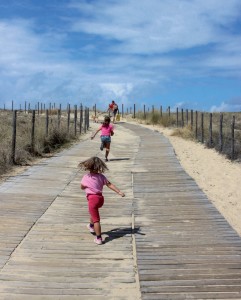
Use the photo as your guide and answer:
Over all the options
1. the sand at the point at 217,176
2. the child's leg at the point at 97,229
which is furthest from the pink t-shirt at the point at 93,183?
the sand at the point at 217,176

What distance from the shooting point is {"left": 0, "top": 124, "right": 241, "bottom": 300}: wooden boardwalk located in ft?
16.4

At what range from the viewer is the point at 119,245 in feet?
21.4

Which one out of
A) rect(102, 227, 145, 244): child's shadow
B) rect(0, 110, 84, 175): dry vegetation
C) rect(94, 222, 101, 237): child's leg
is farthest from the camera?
rect(0, 110, 84, 175): dry vegetation

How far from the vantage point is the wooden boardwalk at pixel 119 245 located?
5008mm

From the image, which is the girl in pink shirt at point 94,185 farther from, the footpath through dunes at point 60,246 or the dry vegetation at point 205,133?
the dry vegetation at point 205,133

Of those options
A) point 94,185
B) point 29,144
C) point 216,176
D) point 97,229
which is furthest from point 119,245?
point 29,144

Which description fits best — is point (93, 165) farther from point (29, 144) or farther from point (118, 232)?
point (29, 144)

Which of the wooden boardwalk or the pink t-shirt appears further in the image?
the pink t-shirt

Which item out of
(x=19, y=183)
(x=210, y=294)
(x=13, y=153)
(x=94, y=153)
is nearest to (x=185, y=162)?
(x=94, y=153)

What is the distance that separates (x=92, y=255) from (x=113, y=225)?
4.90 ft

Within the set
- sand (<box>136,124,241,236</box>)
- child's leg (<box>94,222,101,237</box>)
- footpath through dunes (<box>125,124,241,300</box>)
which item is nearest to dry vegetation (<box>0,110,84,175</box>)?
footpath through dunes (<box>125,124,241,300</box>)

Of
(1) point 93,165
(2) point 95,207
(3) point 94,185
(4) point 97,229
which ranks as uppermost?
(1) point 93,165

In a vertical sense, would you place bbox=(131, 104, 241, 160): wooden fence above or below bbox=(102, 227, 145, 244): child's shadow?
above

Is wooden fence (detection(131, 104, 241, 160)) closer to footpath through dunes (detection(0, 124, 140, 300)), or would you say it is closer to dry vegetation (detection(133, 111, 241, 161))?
dry vegetation (detection(133, 111, 241, 161))
